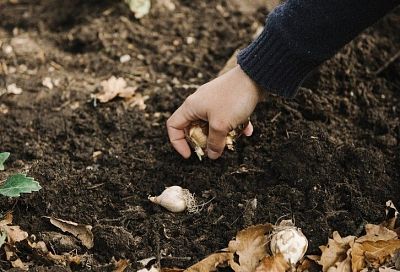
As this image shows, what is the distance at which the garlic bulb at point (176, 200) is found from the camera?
8.17 ft

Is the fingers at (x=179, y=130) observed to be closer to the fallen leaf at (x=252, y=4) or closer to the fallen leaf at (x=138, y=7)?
the fallen leaf at (x=138, y=7)

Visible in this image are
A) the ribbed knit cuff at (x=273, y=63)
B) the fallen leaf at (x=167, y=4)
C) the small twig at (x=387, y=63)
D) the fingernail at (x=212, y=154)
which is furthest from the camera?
the fallen leaf at (x=167, y=4)

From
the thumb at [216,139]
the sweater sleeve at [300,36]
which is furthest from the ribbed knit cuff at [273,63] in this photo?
the thumb at [216,139]

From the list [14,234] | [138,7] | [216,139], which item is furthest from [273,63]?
[138,7]

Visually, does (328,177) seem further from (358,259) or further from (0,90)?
(0,90)

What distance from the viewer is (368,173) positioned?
8.62ft

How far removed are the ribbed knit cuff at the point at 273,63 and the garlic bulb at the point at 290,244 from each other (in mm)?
522

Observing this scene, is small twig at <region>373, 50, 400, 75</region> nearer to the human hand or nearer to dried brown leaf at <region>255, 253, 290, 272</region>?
the human hand

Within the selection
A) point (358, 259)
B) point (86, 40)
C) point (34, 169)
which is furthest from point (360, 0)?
point (86, 40)

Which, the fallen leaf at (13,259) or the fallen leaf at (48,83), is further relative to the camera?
the fallen leaf at (48,83)

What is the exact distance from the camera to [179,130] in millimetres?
2604

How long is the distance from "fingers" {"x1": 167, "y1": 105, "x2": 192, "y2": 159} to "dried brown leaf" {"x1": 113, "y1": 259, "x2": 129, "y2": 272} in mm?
549

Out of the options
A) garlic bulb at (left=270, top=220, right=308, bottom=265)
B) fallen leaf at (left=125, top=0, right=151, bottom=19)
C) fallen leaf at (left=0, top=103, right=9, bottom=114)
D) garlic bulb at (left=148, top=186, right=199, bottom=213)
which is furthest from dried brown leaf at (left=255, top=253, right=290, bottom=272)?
fallen leaf at (left=125, top=0, right=151, bottom=19)

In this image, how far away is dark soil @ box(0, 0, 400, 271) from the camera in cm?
247
